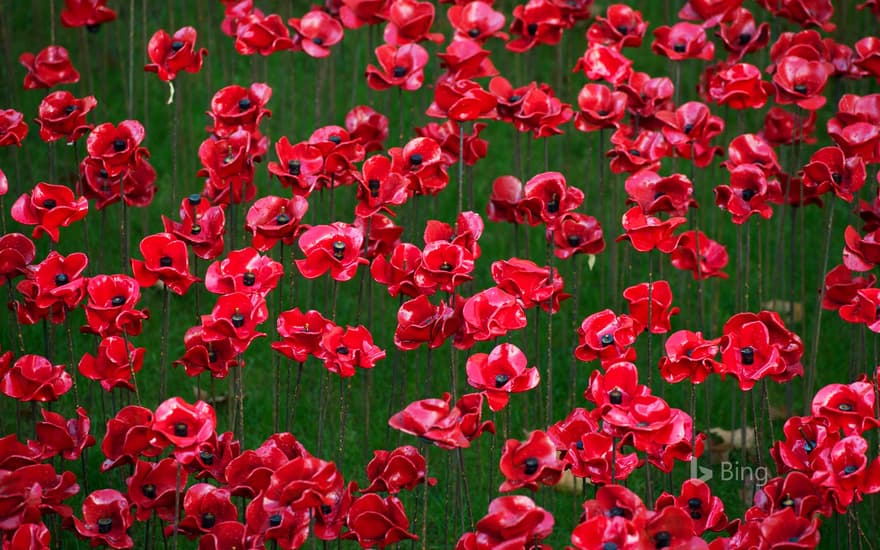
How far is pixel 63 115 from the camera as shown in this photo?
1992 mm

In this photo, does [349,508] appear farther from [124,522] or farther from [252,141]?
[252,141]

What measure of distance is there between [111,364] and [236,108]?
540 mm

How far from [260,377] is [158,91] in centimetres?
118

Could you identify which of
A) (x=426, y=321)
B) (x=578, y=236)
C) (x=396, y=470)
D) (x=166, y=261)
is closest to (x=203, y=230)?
(x=166, y=261)

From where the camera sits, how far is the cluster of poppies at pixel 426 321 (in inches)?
57.2

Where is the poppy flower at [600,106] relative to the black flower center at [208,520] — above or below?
above

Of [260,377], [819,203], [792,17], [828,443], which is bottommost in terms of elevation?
[260,377]

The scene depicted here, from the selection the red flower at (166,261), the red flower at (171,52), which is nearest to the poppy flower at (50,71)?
the red flower at (171,52)

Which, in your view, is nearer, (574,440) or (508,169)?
(574,440)

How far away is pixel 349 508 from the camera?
1491 millimetres

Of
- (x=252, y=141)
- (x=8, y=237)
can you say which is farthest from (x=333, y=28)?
(x=8, y=237)

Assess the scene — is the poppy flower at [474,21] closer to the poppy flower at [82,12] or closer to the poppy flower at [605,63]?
the poppy flower at [605,63]

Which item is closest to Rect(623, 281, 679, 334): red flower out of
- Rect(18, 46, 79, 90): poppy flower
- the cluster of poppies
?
the cluster of poppies

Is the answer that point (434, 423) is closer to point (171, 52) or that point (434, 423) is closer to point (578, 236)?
point (578, 236)
